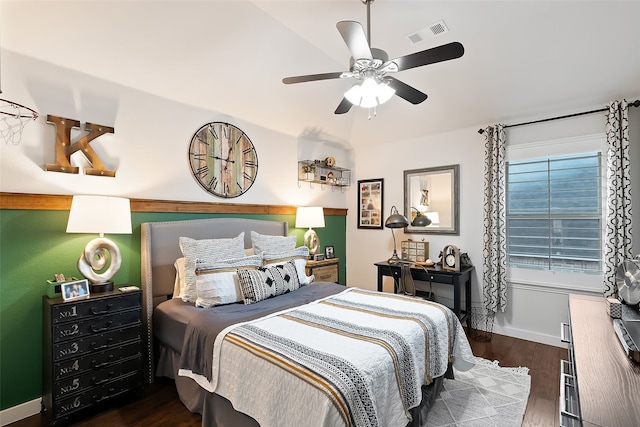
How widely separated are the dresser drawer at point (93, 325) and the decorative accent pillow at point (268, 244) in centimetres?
119

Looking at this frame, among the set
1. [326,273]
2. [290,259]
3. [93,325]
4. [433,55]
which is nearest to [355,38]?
[433,55]

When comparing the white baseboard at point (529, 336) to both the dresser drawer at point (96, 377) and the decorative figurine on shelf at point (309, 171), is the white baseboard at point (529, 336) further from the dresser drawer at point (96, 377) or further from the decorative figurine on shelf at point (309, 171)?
the dresser drawer at point (96, 377)

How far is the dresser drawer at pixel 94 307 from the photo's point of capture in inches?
82.0

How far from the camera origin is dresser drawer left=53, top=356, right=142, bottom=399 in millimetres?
2068

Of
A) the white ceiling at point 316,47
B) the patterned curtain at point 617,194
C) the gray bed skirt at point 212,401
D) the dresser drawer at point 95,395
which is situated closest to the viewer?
the gray bed skirt at point 212,401

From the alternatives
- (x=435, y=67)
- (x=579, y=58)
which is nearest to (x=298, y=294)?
(x=435, y=67)

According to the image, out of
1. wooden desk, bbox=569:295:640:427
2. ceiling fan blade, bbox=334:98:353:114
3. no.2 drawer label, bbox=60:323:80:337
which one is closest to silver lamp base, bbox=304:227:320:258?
ceiling fan blade, bbox=334:98:353:114

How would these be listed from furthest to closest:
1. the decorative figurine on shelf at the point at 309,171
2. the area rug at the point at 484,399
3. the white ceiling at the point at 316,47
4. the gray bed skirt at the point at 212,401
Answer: the decorative figurine on shelf at the point at 309,171 → the white ceiling at the point at 316,47 → the area rug at the point at 484,399 → the gray bed skirt at the point at 212,401

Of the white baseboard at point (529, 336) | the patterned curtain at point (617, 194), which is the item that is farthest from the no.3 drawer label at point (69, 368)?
A: the patterned curtain at point (617, 194)

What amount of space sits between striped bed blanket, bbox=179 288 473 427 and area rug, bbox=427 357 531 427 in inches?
11.1

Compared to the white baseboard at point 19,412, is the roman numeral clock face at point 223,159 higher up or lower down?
higher up

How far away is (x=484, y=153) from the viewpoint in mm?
3879

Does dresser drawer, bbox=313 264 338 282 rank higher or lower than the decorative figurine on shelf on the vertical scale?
lower

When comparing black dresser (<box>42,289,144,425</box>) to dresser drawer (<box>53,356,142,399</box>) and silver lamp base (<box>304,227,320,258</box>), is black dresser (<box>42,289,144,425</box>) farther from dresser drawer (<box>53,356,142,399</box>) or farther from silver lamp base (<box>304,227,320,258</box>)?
silver lamp base (<box>304,227,320,258</box>)
